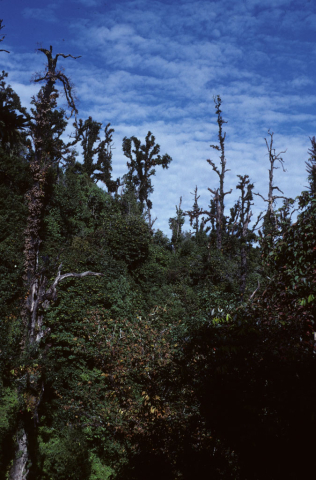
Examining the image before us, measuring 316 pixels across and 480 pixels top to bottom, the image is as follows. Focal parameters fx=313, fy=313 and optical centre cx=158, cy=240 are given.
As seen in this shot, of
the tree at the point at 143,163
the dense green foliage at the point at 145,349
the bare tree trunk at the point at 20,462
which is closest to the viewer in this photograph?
the dense green foliage at the point at 145,349

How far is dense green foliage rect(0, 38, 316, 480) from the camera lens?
4.59 meters

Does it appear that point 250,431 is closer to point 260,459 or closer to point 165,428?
point 260,459

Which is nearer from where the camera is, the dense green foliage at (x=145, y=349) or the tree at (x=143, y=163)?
the dense green foliage at (x=145, y=349)

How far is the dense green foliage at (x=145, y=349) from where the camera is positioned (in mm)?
4586

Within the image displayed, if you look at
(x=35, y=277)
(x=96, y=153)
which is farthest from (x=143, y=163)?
(x=35, y=277)

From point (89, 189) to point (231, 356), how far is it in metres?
21.9

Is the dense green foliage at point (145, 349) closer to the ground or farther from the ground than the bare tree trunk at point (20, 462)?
farther from the ground

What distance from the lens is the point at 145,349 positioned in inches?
477

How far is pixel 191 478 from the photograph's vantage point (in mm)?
4789

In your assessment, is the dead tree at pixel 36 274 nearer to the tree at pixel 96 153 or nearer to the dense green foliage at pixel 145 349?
the dense green foliage at pixel 145 349

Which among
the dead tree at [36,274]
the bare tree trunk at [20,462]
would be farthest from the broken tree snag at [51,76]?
the bare tree trunk at [20,462]

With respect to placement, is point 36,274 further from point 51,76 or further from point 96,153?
point 96,153

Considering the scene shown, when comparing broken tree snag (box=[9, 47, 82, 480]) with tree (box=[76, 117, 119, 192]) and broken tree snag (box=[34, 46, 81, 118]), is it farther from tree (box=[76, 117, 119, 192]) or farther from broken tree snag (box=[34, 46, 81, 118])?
tree (box=[76, 117, 119, 192])

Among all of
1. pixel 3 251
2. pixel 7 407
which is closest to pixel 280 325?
pixel 7 407
